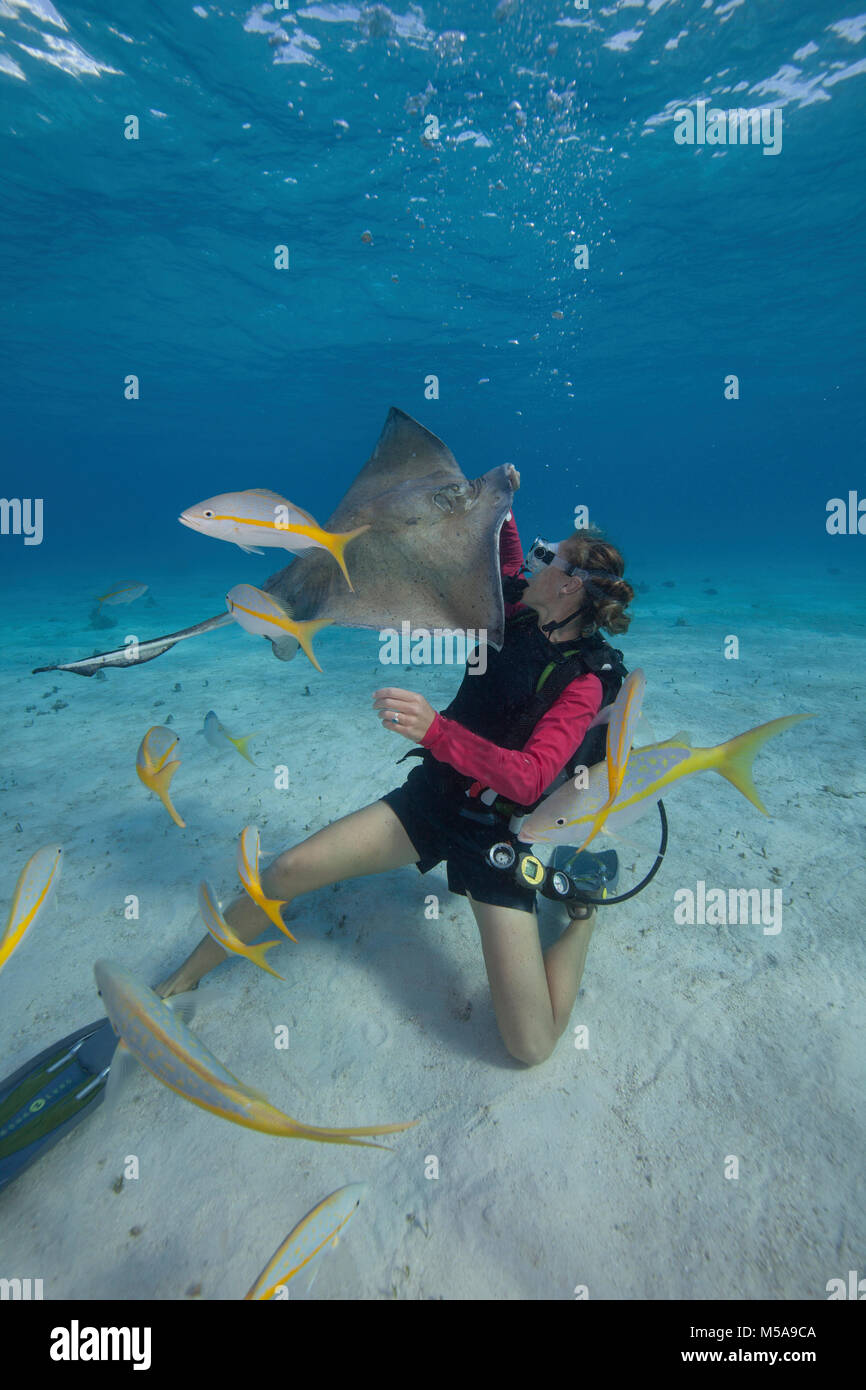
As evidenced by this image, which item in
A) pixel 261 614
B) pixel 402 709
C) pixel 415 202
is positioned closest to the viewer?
pixel 261 614

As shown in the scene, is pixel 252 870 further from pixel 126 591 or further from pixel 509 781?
pixel 126 591

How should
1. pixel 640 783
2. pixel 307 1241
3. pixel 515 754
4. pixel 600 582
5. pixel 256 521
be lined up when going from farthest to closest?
pixel 600 582
pixel 515 754
pixel 640 783
pixel 256 521
pixel 307 1241

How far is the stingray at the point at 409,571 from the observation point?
2.20 m

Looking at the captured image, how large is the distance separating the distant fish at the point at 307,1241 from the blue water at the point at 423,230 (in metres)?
0.81

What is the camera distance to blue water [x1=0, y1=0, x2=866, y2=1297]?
12.7 meters

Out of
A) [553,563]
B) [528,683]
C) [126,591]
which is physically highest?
[126,591]

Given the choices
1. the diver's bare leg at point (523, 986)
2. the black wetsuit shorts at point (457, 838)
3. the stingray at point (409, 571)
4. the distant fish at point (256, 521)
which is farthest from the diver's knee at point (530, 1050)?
the distant fish at point (256, 521)

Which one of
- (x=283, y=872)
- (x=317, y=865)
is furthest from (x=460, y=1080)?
(x=283, y=872)

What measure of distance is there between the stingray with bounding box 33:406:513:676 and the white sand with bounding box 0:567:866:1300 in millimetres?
2273

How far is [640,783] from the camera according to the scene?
2.30 metres

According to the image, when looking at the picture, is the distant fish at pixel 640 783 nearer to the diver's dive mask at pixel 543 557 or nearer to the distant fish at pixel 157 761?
the diver's dive mask at pixel 543 557

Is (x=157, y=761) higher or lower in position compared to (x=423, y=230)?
lower

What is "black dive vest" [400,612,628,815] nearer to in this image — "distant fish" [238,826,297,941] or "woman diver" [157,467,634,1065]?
"woman diver" [157,467,634,1065]

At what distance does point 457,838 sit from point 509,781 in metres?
0.80
